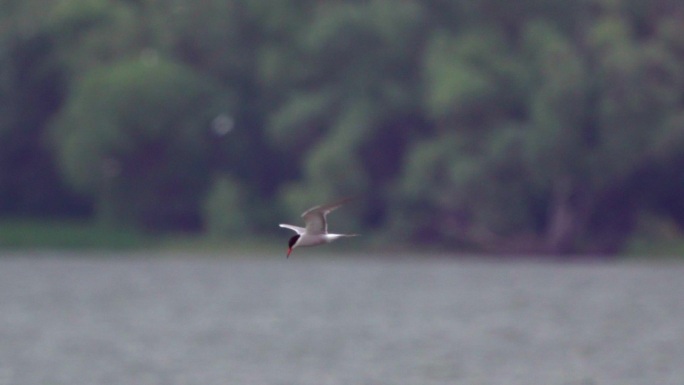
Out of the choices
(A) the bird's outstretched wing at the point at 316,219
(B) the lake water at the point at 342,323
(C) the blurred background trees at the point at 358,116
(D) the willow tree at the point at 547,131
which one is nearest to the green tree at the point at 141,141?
(C) the blurred background trees at the point at 358,116

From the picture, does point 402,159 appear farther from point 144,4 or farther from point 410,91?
point 144,4

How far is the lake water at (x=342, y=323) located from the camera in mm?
28734

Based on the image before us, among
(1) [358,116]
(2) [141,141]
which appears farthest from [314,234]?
(2) [141,141]

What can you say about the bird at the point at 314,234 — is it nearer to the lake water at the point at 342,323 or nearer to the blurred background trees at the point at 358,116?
the lake water at the point at 342,323

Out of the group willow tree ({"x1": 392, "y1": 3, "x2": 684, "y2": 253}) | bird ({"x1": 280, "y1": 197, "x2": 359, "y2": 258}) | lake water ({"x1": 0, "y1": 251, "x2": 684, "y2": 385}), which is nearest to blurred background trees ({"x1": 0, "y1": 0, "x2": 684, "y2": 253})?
willow tree ({"x1": 392, "y1": 3, "x2": 684, "y2": 253})

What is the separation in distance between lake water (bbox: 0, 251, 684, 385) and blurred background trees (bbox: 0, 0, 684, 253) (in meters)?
2.58

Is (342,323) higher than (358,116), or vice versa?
(358,116)

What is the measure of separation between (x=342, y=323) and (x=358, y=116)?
23918mm

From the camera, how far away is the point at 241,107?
2677 inches

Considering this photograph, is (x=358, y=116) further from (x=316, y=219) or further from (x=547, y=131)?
(x=316, y=219)

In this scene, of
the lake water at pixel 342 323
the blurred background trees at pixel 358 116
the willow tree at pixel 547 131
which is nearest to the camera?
the lake water at pixel 342 323

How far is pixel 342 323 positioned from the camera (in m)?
38.3

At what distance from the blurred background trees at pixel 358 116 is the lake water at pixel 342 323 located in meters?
2.58

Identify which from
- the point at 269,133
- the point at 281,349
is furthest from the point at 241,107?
the point at 281,349
